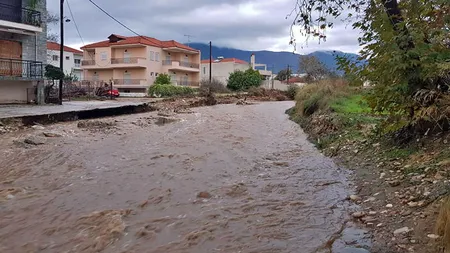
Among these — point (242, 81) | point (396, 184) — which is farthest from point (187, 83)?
point (396, 184)

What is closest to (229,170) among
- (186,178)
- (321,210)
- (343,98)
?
(186,178)

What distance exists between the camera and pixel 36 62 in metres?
23.2

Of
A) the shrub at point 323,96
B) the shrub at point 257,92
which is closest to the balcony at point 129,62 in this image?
the shrub at point 257,92

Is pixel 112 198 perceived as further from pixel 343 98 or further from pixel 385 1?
pixel 343 98

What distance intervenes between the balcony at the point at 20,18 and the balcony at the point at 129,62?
29736mm

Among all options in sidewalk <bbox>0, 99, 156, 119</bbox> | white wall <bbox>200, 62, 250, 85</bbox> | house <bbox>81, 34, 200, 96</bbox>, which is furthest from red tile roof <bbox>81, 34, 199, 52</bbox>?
sidewalk <bbox>0, 99, 156, 119</bbox>

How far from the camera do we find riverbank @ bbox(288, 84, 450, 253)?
4078mm

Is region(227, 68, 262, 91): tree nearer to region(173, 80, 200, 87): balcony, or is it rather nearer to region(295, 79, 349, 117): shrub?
region(173, 80, 200, 87): balcony

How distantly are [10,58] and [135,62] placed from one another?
3129 centimetres

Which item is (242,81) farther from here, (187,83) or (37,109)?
Answer: (37,109)

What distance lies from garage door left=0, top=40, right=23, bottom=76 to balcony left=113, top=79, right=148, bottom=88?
1179 inches

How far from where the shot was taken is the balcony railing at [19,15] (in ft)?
73.2

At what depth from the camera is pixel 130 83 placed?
53.7 meters

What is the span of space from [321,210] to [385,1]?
372cm
